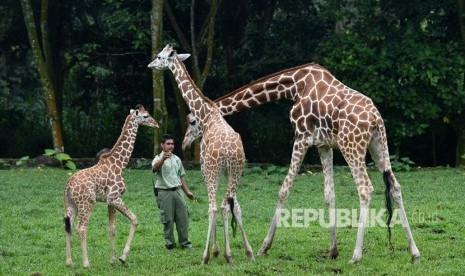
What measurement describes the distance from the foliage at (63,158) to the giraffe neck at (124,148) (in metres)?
10.8

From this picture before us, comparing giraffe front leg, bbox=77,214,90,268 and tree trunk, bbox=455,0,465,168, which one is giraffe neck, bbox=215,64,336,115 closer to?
giraffe front leg, bbox=77,214,90,268

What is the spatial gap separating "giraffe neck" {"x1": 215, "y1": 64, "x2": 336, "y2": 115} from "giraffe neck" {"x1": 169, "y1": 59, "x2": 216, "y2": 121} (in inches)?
10.1

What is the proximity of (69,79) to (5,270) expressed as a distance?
18.1 metres

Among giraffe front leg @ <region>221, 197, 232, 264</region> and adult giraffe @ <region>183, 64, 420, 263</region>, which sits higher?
adult giraffe @ <region>183, 64, 420, 263</region>

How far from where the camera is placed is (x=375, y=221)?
14.8 metres

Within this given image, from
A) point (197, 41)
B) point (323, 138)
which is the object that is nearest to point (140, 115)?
point (323, 138)

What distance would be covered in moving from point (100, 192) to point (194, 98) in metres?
1.94

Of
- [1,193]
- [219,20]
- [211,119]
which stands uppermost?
[219,20]

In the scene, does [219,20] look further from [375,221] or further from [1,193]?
[375,221]

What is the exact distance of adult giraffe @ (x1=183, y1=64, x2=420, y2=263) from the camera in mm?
11727

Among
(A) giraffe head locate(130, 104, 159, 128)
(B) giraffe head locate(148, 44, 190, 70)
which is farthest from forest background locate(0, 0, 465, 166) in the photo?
(A) giraffe head locate(130, 104, 159, 128)

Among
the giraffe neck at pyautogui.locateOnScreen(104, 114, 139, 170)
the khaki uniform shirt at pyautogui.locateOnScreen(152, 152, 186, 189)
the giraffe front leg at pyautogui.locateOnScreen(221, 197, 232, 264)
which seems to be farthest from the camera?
the khaki uniform shirt at pyautogui.locateOnScreen(152, 152, 186, 189)

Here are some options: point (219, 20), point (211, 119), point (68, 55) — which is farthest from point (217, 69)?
point (211, 119)

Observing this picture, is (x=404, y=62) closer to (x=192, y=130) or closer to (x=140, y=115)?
(x=192, y=130)
